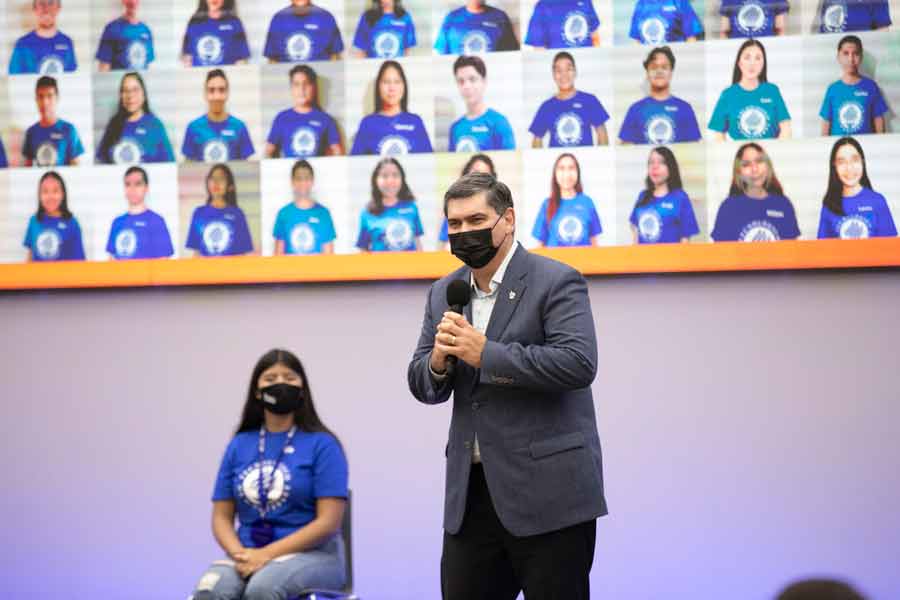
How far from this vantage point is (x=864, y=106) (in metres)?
4.04

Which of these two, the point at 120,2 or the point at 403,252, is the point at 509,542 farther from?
the point at 120,2

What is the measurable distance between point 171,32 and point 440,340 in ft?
8.45

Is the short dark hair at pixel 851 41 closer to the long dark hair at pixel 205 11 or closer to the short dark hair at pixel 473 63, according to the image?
the short dark hair at pixel 473 63

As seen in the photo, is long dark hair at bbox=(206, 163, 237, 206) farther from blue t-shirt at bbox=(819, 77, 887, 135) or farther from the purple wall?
blue t-shirt at bbox=(819, 77, 887, 135)

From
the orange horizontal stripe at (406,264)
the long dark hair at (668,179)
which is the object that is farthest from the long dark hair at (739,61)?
the orange horizontal stripe at (406,264)

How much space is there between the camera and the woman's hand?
3428 mm

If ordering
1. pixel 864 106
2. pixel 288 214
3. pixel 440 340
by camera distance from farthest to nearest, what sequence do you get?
pixel 288 214, pixel 864 106, pixel 440 340

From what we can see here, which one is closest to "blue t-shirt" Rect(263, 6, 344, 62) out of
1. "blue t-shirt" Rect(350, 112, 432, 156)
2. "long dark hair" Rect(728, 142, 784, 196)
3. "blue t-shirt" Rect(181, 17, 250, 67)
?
"blue t-shirt" Rect(181, 17, 250, 67)

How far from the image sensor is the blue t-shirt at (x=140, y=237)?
4.44m

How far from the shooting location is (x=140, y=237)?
14.6 feet

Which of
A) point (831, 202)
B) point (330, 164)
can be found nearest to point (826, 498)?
point (831, 202)

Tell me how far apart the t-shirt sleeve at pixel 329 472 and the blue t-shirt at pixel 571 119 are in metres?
1.45

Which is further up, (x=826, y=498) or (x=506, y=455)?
(x=506, y=455)

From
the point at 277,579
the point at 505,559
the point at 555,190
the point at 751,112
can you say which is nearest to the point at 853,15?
the point at 751,112
